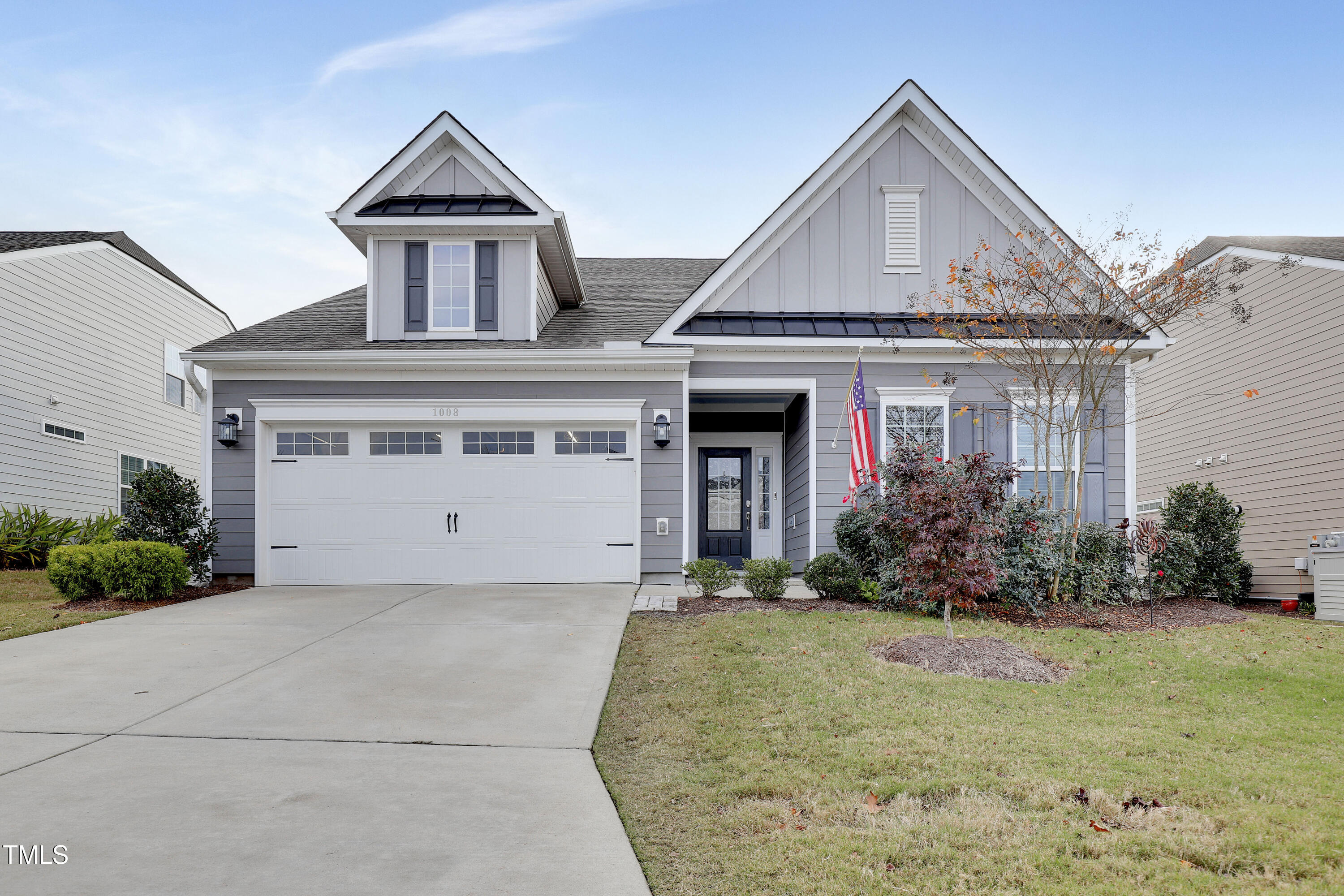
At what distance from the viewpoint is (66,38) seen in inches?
541

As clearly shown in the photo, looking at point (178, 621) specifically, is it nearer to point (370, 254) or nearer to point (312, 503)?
point (312, 503)

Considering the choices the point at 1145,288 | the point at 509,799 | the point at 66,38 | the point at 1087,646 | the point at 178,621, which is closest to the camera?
the point at 509,799

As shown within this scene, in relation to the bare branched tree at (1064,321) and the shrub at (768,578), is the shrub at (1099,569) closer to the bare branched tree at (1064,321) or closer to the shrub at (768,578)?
the bare branched tree at (1064,321)

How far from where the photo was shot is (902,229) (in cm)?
1234

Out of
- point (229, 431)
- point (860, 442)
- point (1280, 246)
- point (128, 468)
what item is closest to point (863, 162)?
point (860, 442)

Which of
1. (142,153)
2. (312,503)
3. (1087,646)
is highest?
(142,153)

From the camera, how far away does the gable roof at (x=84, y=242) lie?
15.1 m

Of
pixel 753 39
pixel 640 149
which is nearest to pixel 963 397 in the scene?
pixel 753 39

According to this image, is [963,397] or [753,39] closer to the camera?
[963,397]

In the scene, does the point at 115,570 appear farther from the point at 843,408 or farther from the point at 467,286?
the point at 843,408

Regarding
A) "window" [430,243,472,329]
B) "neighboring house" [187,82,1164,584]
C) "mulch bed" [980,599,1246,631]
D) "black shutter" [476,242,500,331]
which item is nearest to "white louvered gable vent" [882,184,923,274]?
"neighboring house" [187,82,1164,584]

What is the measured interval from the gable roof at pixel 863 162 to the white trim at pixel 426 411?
1.62 meters

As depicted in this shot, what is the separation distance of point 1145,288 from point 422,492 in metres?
9.50

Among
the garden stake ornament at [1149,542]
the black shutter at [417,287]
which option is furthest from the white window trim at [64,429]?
the garden stake ornament at [1149,542]
